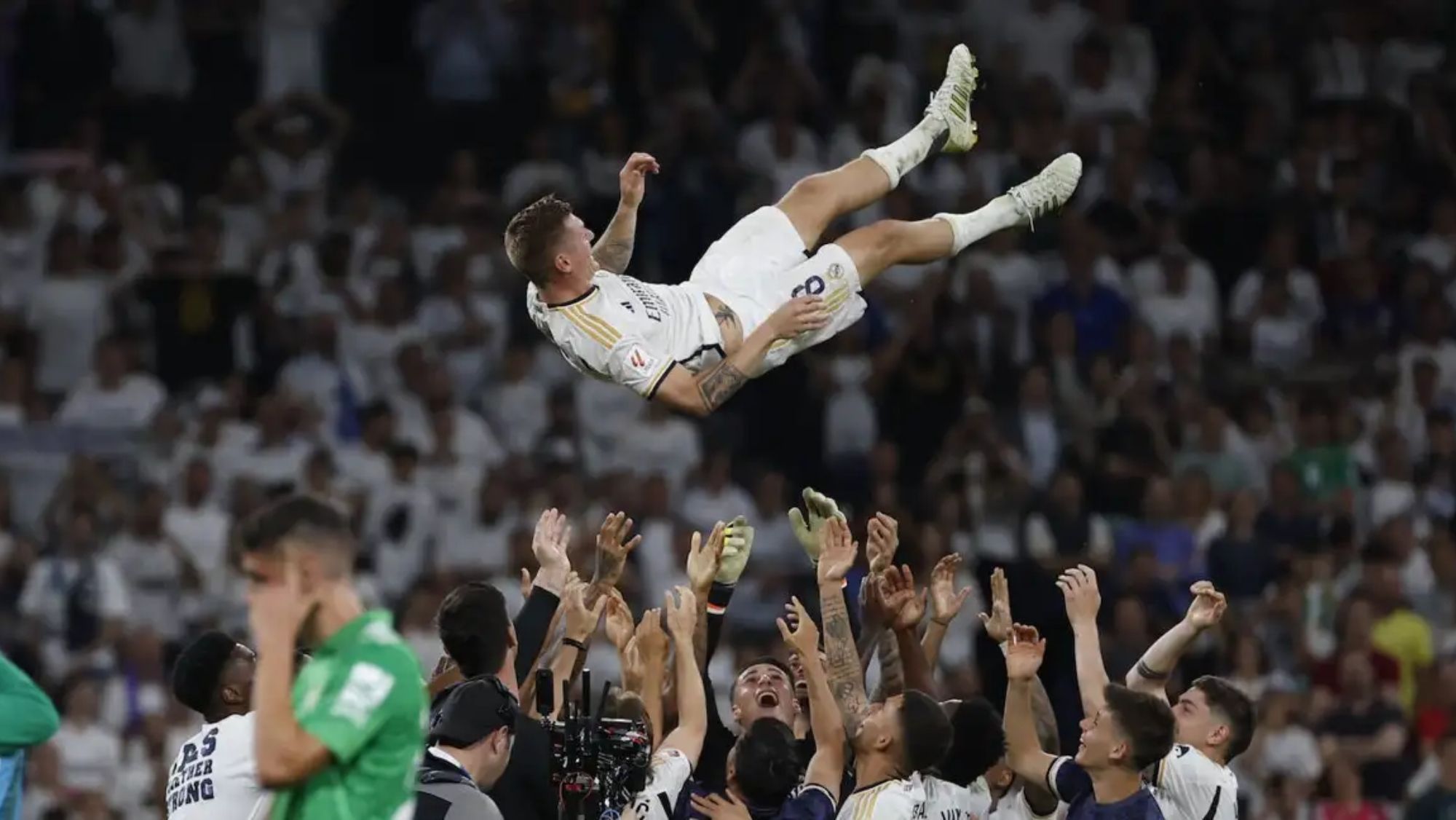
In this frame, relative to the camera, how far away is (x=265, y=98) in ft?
63.7

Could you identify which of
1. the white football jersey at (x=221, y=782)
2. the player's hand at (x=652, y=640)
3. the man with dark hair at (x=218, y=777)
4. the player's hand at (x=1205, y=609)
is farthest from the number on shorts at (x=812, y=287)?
the white football jersey at (x=221, y=782)

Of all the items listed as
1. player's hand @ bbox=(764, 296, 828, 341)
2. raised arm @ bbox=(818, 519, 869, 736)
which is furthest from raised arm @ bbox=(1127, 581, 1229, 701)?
player's hand @ bbox=(764, 296, 828, 341)

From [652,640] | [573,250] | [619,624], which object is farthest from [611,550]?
[573,250]

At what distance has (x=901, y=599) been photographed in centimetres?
909

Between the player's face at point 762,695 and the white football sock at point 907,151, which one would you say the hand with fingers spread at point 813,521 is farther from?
the white football sock at point 907,151

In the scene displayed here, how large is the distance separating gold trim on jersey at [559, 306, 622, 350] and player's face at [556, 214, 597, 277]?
16 cm

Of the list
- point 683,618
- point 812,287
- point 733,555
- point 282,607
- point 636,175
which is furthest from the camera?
point 812,287

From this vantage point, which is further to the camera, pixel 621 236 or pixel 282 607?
pixel 621 236

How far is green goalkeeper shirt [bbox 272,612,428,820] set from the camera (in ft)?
19.1

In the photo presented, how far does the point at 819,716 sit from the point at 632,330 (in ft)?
6.72

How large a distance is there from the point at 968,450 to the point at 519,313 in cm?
355

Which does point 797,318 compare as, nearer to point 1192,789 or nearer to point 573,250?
point 573,250

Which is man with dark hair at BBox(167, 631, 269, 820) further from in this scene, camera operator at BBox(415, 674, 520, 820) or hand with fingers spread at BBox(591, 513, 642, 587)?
hand with fingers spread at BBox(591, 513, 642, 587)

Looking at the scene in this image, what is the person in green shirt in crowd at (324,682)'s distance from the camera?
5734 millimetres
